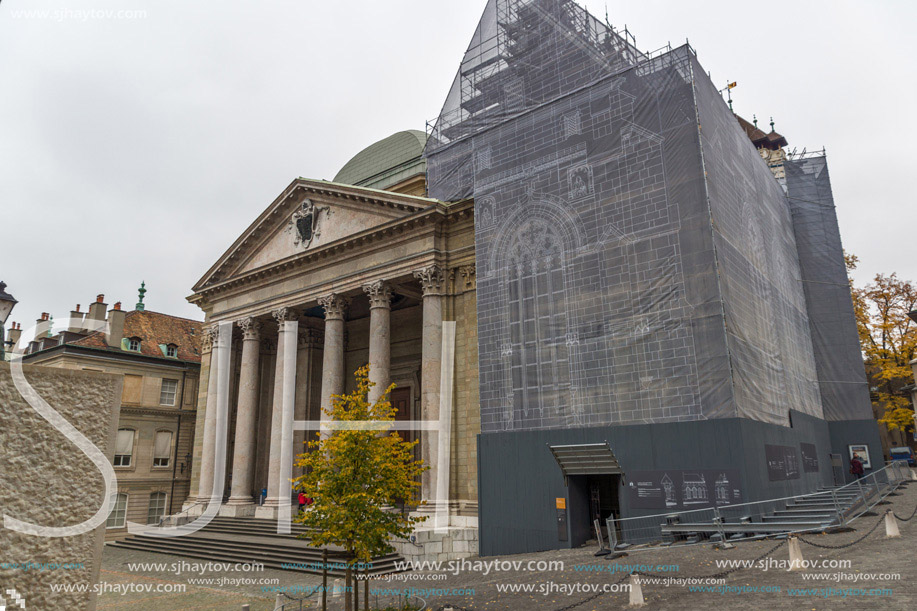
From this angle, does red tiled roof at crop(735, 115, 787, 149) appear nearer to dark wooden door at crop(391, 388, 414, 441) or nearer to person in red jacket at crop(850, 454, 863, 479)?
person in red jacket at crop(850, 454, 863, 479)

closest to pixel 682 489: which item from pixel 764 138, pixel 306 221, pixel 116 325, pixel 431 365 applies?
pixel 431 365

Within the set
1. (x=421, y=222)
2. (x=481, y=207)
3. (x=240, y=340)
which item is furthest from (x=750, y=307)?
(x=240, y=340)

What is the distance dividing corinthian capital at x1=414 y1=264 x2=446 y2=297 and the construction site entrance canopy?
29.2 ft

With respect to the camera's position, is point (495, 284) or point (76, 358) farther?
point (76, 358)

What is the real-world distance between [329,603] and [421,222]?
15.2 m

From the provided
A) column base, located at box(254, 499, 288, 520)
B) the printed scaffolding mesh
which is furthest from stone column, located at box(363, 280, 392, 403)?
column base, located at box(254, 499, 288, 520)

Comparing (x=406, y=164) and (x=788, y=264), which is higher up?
(x=406, y=164)

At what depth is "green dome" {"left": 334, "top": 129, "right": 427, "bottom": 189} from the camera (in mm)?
35644

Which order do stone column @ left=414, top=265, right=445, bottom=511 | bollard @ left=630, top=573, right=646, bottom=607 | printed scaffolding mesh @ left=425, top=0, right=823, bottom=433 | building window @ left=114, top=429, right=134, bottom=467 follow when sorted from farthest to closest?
1. building window @ left=114, top=429, right=134, bottom=467
2. stone column @ left=414, top=265, right=445, bottom=511
3. printed scaffolding mesh @ left=425, top=0, right=823, bottom=433
4. bollard @ left=630, top=573, right=646, bottom=607

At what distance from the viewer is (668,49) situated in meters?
20.8

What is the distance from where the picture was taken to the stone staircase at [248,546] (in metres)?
20.8

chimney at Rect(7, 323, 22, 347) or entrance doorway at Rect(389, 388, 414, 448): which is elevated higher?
chimney at Rect(7, 323, 22, 347)

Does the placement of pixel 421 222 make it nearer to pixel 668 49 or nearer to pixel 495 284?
pixel 495 284

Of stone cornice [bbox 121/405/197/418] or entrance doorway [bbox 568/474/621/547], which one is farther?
stone cornice [bbox 121/405/197/418]
